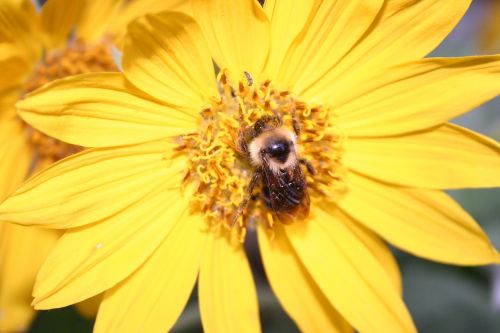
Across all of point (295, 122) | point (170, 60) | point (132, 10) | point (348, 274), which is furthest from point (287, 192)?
point (132, 10)

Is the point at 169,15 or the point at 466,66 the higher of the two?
the point at 169,15

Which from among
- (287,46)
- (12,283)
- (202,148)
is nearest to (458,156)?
(287,46)

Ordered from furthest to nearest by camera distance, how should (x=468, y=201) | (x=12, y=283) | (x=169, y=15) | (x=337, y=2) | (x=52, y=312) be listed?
(x=468, y=201), (x=52, y=312), (x=12, y=283), (x=337, y=2), (x=169, y=15)

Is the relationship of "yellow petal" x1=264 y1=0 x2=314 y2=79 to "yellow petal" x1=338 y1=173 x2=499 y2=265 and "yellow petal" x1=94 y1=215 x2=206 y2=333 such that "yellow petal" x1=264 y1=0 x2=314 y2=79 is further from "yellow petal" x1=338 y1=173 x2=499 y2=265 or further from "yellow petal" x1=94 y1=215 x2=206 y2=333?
"yellow petal" x1=94 y1=215 x2=206 y2=333

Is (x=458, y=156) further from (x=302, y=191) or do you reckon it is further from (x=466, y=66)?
(x=302, y=191)

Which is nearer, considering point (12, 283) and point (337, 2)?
point (337, 2)
